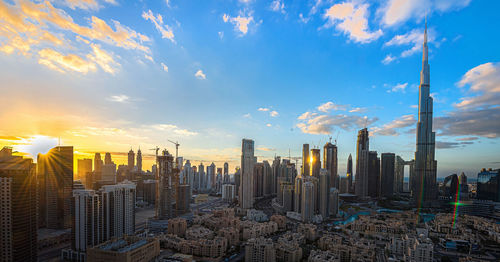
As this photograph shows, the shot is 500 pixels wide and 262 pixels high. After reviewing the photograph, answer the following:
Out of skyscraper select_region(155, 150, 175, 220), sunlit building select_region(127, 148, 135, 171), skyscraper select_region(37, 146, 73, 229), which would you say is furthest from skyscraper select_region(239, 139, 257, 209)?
sunlit building select_region(127, 148, 135, 171)

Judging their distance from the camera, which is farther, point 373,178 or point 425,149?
point 373,178

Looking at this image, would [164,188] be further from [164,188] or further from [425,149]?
[425,149]

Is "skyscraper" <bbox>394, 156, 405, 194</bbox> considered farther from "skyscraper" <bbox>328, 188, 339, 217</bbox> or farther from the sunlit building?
the sunlit building

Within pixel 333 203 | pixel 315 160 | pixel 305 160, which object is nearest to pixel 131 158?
pixel 305 160

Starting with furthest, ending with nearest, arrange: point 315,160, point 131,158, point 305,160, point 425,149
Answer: point 305,160, point 131,158, point 315,160, point 425,149

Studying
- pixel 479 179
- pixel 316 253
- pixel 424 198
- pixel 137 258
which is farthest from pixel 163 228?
pixel 479 179
